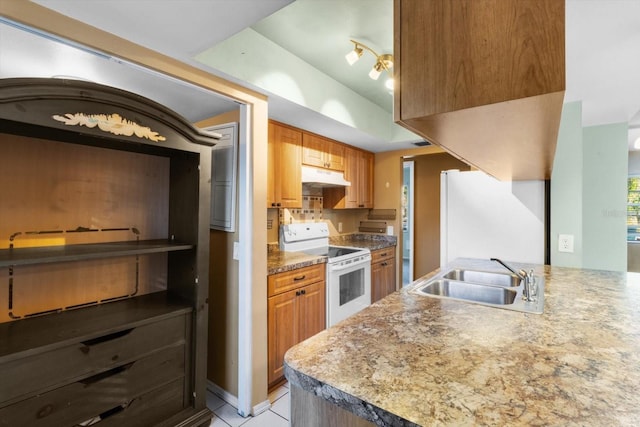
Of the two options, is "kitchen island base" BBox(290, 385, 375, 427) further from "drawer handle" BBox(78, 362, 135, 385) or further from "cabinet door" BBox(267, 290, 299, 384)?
"cabinet door" BBox(267, 290, 299, 384)

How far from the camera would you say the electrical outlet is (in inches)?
82.0

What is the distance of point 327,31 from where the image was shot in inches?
76.6

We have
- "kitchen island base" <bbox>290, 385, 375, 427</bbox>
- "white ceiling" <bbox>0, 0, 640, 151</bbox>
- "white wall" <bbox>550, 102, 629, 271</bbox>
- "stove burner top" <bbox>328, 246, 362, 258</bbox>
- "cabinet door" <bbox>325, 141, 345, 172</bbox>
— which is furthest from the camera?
"cabinet door" <bbox>325, 141, 345, 172</bbox>

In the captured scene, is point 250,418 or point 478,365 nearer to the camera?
point 478,365

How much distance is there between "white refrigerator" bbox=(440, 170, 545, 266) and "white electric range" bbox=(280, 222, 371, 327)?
2.89 ft

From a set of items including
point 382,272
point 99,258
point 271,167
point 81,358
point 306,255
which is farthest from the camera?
point 382,272

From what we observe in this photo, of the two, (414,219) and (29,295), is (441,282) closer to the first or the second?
(29,295)

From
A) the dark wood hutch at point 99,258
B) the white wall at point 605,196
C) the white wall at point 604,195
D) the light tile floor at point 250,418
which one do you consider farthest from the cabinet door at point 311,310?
the white wall at point 605,196

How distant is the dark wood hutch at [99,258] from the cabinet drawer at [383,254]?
2.09m

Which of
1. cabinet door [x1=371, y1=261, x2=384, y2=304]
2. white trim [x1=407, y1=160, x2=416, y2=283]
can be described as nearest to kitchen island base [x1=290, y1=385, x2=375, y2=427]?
cabinet door [x1=371, y1=261, x2=384, y2=304]

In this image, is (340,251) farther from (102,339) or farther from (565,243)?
(102,339)

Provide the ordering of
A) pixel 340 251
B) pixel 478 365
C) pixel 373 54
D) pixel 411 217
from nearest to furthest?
pixel 478 365 < pixel 373 54 < pixel 340 251 < pixel 411 217

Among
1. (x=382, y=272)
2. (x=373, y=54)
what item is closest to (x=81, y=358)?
(x=373, y=54)

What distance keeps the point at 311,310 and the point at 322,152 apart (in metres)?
1.68
